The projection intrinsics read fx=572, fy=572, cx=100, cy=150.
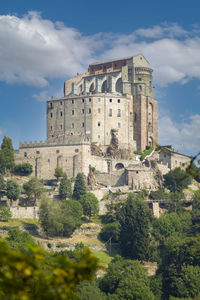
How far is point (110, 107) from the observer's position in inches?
3971

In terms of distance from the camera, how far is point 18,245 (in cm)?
5984

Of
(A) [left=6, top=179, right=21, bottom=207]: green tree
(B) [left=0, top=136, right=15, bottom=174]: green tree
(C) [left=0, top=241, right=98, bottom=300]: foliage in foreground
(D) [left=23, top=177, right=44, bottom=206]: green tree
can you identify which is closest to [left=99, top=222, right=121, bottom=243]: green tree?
(D) [left=23, top=177, right=44, bottom=206]: green tree

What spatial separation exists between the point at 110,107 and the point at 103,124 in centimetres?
341

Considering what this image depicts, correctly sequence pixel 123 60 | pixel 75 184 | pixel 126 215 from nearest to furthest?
pixel 126 215
pixel 75 184
pixel 123 60

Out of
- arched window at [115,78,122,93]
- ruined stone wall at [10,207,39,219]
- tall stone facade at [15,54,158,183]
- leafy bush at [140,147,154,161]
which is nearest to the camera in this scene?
ruined stone wall at [10,207,39,219]

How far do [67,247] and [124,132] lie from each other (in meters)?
37.0

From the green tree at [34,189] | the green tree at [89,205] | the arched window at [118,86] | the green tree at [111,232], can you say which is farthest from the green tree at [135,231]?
the arched window at [118,86]

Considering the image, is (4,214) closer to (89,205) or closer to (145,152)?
(89,205)

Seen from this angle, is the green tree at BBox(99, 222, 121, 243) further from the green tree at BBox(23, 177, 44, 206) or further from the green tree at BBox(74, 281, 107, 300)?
the green tree at BBox(74, 281, 107, 300)

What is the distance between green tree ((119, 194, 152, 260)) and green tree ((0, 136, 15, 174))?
21.5 m

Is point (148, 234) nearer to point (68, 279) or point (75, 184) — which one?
point (75, 184)

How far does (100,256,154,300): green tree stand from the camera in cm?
5441

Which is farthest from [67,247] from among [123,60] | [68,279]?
[68,279]

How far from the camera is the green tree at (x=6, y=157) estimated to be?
87.4 meters
